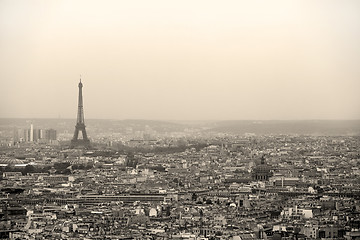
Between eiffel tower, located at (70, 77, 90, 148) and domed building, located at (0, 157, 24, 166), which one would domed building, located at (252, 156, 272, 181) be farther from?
eiffel tower, located at (70, 77, 90, 148)

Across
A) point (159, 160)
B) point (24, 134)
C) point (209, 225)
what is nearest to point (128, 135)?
point (24, 134)

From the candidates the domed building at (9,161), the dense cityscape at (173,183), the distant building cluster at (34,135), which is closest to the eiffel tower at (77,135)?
the dense cityscape at (173,183)

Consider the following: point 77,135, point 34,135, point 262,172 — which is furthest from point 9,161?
point 77,135

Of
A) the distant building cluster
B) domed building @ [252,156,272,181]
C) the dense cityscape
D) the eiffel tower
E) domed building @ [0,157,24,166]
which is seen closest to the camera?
the dense cityscape

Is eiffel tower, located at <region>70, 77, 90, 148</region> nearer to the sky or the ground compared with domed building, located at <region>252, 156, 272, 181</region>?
nearer to the sky

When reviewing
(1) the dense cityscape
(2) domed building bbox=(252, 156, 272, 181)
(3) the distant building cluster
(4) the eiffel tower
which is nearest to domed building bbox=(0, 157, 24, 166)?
(1) the dense cityscape

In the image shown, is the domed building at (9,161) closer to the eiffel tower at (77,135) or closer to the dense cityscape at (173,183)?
the dense cityscape at (173,183)

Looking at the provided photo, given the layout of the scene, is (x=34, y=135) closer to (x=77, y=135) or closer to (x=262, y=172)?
(x=77, y=135)
